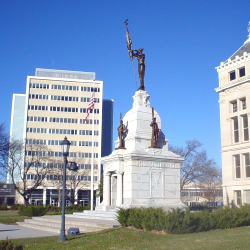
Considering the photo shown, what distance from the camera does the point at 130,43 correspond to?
93.7 feet

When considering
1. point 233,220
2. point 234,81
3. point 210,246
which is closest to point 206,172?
point 234,81

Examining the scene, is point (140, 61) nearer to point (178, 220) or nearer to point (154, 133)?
point (154, 133)

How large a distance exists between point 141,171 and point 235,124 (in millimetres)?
25377

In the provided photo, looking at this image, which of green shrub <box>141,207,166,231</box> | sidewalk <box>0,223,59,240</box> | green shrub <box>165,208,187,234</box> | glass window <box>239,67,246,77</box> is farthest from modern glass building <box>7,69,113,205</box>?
green shrub <box>165,208,187,234</box>

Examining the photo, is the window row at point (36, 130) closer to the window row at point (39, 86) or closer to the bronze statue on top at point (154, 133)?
the window row at point (39, 86)

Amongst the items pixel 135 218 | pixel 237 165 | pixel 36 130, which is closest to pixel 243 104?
pixel 237 165

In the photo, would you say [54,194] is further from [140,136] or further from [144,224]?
[144,224]

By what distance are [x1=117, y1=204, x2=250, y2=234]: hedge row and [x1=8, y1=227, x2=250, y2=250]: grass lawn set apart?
617 millimetres

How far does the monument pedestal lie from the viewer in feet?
74.4

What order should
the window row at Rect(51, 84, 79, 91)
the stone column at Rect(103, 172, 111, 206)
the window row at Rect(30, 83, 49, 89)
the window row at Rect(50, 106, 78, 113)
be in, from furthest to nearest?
the window row at Rect(51, 84, 79, 91) < the window row at Rect(50, 106, 78, 113) < the window row at Rect(30, 83, 49, 89) < the stone column at Rect(103, 172, 111, 206)

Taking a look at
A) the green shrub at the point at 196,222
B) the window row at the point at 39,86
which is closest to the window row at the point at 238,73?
the green shrub at the point at 196,222

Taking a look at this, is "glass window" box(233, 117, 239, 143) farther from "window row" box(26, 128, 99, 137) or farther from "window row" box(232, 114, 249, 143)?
"window row" box(26, 128, 99, 137)

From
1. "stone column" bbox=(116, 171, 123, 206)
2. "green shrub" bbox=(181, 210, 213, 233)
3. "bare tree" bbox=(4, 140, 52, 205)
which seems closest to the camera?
"green shrub" bbox=(181, 210, 213, 233)

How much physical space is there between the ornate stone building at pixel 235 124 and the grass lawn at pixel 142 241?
27.6 metres
